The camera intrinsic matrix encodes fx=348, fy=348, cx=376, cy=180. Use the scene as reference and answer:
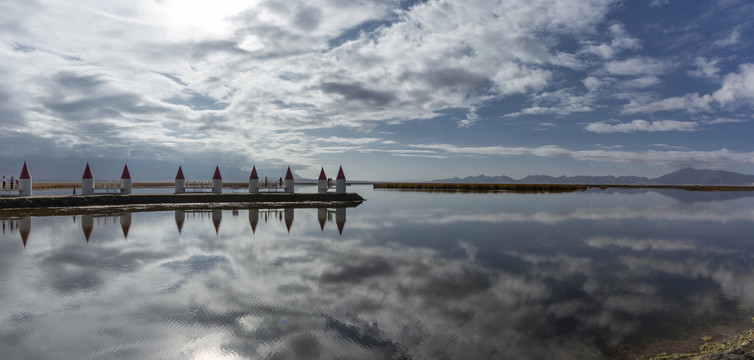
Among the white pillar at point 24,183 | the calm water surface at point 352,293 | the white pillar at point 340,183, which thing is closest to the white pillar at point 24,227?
the calm water surface at point 352,293

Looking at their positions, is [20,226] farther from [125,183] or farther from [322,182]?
[322,182]

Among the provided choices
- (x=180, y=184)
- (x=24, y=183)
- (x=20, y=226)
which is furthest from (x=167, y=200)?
(x=20, y=226)

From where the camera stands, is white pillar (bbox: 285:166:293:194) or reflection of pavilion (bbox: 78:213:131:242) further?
white pillar (bbox: 285:166:293:194)

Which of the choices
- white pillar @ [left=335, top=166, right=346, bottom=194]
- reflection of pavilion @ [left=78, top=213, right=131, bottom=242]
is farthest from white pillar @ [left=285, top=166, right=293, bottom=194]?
reflection of pavilion @ [left=78, top=213, right=131, bottom=242]

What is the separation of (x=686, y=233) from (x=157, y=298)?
35191 mm

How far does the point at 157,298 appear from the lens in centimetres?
1114

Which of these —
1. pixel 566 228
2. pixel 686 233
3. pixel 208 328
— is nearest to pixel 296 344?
pixel 208 328

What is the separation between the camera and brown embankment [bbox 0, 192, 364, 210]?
36.1 m

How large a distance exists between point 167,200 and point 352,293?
40.3m

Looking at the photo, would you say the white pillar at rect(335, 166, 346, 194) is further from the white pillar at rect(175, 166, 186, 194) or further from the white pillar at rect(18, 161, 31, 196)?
the white pillar at rect(18, 161, 31, 196)

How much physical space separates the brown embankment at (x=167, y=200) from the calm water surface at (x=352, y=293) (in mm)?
17424

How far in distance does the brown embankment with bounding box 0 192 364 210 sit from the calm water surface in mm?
17424

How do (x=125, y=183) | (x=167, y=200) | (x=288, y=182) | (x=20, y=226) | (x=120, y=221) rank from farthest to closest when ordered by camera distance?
(x=288, y=182) → (x=125, y=183) → (x=167, y=200) → (x=120, y=221) → (x=20, y=226)

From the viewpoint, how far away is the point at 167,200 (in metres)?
43.3
